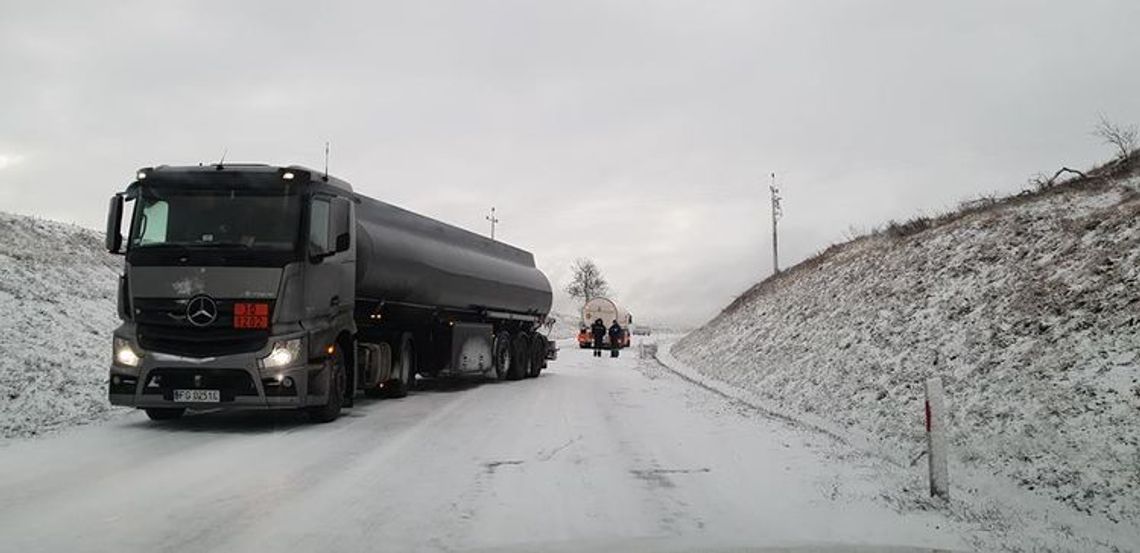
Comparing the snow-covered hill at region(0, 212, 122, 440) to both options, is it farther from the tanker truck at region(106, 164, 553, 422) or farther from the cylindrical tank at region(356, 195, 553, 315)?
the cylindrical tank at region(356, 195, 553, 315)

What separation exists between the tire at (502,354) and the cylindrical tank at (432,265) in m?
0.79

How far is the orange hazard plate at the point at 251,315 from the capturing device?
32.1 ft

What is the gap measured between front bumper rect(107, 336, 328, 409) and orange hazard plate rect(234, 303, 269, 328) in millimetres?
284

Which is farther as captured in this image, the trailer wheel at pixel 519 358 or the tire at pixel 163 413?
the trailer wheel at pixel 519 358

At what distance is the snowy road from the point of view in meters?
5.39

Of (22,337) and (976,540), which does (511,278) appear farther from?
(976,540)

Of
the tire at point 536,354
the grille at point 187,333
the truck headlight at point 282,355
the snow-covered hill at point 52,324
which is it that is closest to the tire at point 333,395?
the truck headlight at point 282,355

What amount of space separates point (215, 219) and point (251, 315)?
138 centimetres

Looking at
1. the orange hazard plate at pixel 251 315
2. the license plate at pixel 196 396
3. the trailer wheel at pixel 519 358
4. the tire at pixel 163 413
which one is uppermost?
the orange hazard plate at pixel 251 315

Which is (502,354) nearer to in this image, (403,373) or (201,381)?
(403,373)

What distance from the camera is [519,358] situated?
21.6 metres

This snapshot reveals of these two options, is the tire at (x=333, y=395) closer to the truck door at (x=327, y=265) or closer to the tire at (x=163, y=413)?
the truck door at (x=327, y=265)

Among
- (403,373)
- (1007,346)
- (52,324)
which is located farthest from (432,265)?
(1007,346)

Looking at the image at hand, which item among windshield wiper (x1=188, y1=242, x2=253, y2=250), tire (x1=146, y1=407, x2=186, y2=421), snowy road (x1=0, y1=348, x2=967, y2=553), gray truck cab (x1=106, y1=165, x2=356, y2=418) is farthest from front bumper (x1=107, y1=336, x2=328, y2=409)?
windshield wiper (x1=188, y1=242, x2=253, y2=250)
